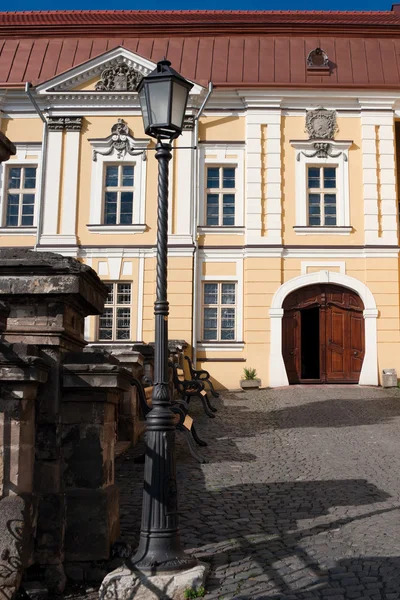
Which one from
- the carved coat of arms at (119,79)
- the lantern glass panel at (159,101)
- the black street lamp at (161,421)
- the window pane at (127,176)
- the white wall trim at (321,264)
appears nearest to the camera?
the black street lamp at (161,421)

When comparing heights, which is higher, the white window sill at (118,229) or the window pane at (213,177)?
the window pane at (213,177)

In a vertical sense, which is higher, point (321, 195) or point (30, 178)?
point (30, 178)

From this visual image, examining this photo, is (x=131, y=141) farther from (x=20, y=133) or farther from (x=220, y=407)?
(x=220, y=407)

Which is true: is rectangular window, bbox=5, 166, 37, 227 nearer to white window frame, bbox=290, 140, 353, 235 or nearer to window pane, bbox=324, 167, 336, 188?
white window frame, bbox=290, 140, 353, 235

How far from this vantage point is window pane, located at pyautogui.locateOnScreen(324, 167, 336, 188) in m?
20.8

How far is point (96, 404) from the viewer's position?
5367mm

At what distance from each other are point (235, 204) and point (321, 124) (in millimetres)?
3324

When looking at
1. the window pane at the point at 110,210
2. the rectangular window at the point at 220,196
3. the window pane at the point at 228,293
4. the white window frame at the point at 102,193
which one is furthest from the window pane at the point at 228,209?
the window pane at the point at 110,210

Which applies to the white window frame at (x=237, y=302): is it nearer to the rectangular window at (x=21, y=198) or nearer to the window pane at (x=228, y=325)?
the window pane at (x=228, y=325)

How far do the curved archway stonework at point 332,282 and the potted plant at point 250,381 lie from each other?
17.1 inches

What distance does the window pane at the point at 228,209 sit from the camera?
68.3 feet

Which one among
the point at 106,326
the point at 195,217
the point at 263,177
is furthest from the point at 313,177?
the point at 106,326

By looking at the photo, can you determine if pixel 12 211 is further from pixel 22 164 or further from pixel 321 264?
pixel 321 264

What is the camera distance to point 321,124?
2084 cm
